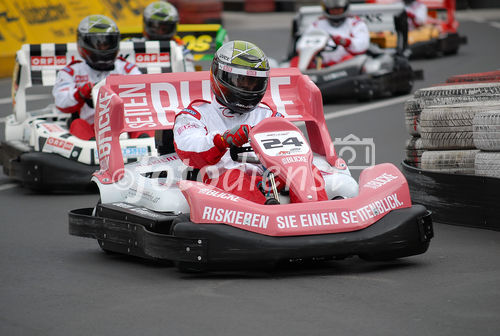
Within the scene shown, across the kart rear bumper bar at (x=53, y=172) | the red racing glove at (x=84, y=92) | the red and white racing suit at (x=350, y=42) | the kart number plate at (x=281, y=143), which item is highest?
the kart number plate at (x=281, y=143)

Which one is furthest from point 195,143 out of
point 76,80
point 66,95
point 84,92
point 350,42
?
point 350,42

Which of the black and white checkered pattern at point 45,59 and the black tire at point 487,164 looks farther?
the black and white checkered pattern at point 45,59

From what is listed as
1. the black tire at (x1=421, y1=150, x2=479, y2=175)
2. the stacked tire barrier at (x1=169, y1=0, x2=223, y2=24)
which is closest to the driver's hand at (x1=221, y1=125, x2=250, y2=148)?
the black tire at (x1=421, y1=150, x2=479, y2=175)

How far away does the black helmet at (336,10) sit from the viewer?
15.2 metres

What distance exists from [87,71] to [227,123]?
12.9 feet

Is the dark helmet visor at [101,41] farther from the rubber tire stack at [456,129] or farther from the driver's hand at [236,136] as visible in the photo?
the driver's hand at [236,136]

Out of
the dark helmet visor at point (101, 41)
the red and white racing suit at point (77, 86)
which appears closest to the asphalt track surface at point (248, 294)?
the red and white racing suit at point (77, 86)

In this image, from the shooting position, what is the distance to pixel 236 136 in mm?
6168

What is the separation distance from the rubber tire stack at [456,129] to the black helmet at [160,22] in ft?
18.0

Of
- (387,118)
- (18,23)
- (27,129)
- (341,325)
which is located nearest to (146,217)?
(341,325)

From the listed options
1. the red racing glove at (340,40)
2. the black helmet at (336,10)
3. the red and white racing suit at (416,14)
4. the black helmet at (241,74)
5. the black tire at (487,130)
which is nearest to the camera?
the black helmet at (241,74)

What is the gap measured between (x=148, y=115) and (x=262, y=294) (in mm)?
2131

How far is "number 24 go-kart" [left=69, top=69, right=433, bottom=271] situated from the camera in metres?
5.62

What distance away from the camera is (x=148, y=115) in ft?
23.2
